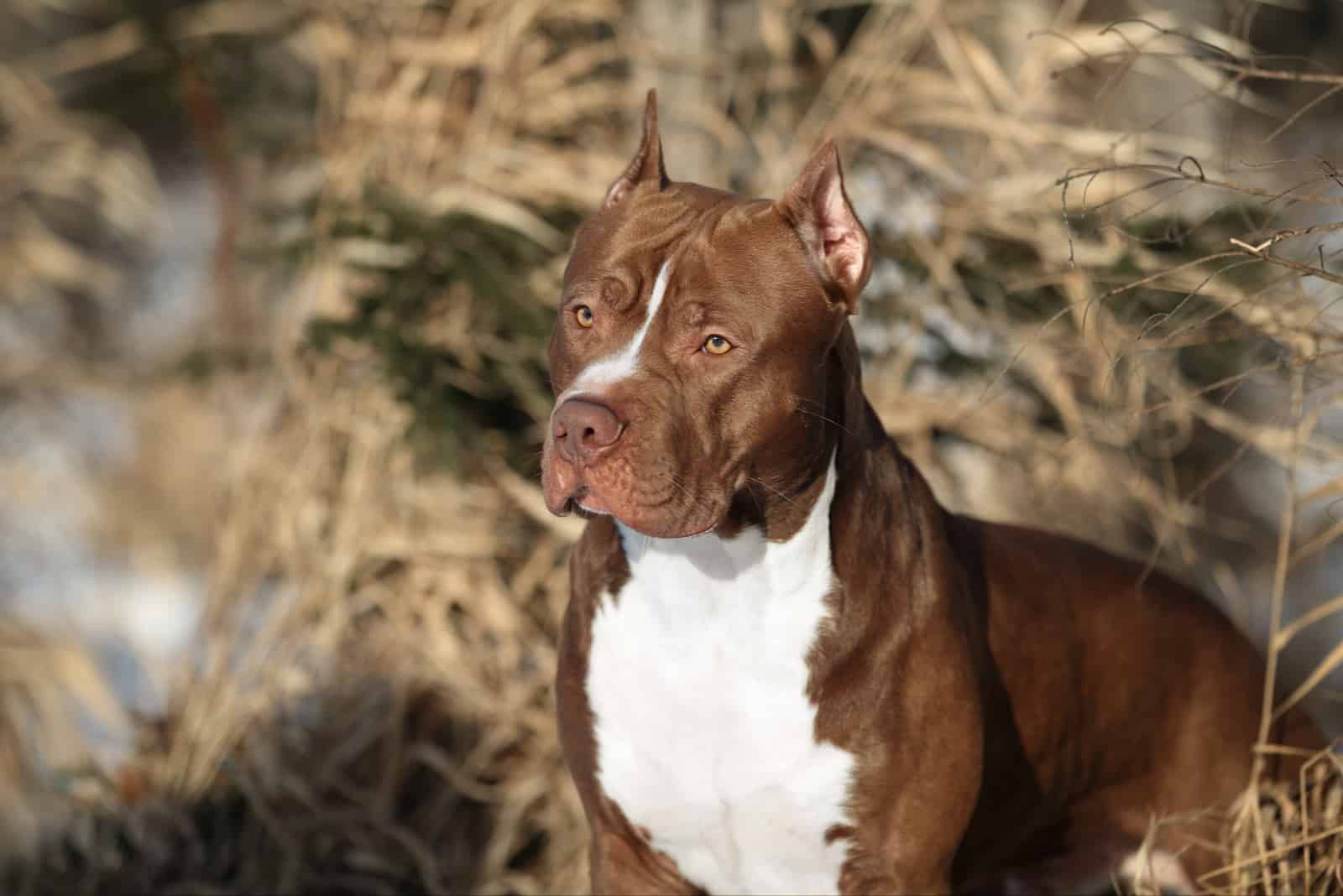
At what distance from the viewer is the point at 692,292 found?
81.7 inches

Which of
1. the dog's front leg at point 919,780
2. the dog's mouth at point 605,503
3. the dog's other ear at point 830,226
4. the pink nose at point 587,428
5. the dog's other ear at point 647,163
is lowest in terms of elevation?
the dog's front leg at point 919,780

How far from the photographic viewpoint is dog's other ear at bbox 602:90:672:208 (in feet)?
7.54

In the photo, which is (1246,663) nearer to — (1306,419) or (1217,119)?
(1306,419)

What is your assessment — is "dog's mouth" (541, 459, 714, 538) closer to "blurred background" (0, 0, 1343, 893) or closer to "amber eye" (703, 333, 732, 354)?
"amber eye" (703, 333, 732, 354)

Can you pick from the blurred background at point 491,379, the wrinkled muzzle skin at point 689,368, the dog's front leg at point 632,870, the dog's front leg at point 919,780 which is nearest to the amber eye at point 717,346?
the wrinkled muzzle skin at point 689,368

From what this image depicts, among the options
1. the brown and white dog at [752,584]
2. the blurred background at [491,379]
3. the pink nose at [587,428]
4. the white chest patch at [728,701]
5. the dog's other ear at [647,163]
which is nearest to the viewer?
the pink nose at [587,428]

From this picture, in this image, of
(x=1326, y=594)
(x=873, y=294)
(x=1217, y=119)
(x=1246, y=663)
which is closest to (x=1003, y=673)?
(x=1246, y=663)

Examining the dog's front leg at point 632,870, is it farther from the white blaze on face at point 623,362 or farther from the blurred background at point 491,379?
the blurred background at point 491,379

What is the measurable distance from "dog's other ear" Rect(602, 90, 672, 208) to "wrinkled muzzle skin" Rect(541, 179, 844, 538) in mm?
83

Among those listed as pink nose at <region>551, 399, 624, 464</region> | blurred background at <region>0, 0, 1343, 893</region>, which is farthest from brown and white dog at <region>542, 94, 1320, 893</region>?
blurred background at <region>0, 0, 1343, 893</region>

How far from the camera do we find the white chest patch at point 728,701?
85.1 inches

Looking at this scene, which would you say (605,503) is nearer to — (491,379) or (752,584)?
(752,584)

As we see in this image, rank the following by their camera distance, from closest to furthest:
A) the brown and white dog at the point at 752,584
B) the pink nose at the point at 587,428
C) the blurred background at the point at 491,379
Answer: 1. the pink nose at the point at 587,428
2. the brown and white dog at the point at 752,584
3. the blurred background at the point at 491,379

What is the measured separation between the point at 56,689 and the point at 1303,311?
3055mm
